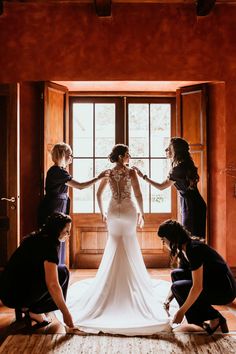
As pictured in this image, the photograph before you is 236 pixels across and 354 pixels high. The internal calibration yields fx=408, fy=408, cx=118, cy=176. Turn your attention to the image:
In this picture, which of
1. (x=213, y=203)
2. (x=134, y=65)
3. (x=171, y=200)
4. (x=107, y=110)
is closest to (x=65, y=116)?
(x=107, y=110)

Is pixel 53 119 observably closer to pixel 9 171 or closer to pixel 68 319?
pixel 9 171

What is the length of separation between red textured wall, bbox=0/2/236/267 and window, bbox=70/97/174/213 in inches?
25.8

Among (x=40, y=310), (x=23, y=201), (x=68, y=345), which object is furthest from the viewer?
(x=23, y=201)

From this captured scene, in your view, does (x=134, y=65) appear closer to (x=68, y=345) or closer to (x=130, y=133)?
(x=130, y=133)

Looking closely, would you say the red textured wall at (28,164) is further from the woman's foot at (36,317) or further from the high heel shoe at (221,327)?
the high heel shoe at (221,327)

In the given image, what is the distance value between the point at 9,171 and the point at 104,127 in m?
1.66

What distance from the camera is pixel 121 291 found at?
12.0 feet

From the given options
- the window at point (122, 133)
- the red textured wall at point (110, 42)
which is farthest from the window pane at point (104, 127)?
the red textured wall at point (110, 42)

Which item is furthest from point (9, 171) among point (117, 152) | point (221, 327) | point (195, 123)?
point (221, 327)

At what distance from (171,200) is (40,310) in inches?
111

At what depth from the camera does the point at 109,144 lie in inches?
223

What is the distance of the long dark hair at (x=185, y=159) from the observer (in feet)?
13.6

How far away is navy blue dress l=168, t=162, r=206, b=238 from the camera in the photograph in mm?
4156

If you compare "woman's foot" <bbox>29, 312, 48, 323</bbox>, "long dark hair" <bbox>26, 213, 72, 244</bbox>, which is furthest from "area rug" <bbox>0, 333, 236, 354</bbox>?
"long dark hair" <bbox>26, 213, 72, 244</bbox>
